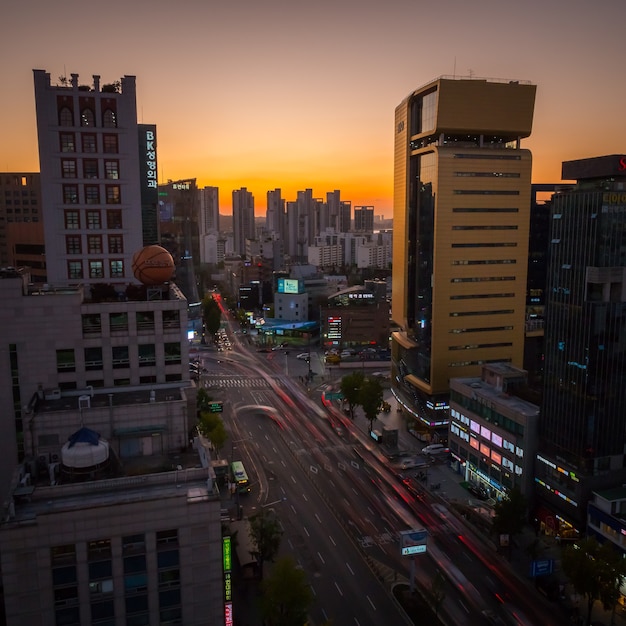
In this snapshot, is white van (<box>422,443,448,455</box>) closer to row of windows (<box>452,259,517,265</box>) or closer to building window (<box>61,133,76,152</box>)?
row of windows (<box>452,259,517,265</box>)

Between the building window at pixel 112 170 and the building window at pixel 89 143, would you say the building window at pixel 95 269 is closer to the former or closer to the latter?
the building window at pixel 112 170

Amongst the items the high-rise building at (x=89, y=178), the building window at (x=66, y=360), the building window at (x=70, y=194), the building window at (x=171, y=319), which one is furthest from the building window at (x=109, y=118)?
the building window at (x=66, y=360)

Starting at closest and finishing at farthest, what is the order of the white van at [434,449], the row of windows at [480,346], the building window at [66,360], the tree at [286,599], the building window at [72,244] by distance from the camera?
the tree at [286,599], the building window at [66,360], the building window at [72,244], the white van at [434,449], the row of windows at [480,346]

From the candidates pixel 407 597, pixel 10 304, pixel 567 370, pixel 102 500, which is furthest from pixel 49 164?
pixel 567 370

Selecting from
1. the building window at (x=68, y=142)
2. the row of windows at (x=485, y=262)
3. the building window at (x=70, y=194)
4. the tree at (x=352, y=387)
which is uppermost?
the building window at (x=68, y=142)

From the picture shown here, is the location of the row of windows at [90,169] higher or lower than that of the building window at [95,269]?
higher

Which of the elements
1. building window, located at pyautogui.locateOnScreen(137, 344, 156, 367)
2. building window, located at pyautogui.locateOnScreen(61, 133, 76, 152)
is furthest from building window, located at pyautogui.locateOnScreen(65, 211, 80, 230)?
building window, located at pyautogui.locateOnScreen(137, 344, 156, 367)
